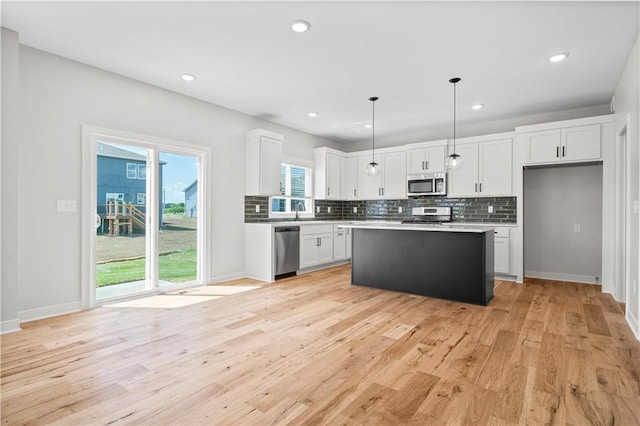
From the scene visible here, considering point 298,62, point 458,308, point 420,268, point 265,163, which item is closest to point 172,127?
point 265,163

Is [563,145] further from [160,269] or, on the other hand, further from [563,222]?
[160,269]

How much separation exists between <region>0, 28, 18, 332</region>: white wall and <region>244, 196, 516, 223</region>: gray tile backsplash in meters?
2.94

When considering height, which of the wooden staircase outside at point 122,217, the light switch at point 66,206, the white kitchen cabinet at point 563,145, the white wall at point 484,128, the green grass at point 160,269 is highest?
the white wall at point 484,128

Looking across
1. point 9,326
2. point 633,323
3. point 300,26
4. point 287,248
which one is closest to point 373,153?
point 287,248

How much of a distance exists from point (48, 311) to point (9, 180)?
136cm

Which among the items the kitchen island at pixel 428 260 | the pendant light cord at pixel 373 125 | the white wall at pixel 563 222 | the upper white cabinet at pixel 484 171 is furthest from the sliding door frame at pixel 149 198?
the white wall at pixel 563 222

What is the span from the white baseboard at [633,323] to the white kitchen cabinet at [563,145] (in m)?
2.41

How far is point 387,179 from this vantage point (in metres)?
6.84

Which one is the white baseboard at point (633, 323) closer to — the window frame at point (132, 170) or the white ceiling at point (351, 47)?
the white ceiling at point (351, 47)

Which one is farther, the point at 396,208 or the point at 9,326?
the point at 396,208

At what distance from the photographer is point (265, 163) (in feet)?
17.9

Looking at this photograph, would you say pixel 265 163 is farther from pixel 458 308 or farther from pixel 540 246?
pixel 540 246

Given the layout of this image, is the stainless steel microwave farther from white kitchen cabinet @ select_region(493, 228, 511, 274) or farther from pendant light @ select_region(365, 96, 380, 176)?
white kitchen cabinet @ select_region(493, 228, 511, 274)

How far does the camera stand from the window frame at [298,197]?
20.3 ft
